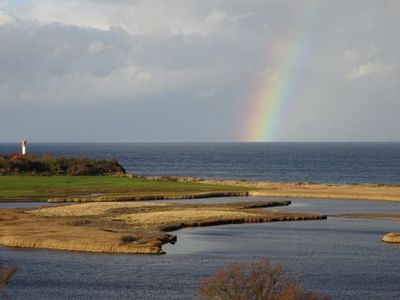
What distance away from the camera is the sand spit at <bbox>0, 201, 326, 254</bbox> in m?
61.9

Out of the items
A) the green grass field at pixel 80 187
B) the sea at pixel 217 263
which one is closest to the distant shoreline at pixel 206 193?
the green grass field at pixel 80 187

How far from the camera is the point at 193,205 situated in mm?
93938

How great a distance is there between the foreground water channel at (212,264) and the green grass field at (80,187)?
40.9 metres

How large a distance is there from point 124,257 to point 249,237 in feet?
47.8

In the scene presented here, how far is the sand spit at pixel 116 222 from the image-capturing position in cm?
6188

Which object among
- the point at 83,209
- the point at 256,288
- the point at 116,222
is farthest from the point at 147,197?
the point at 256,288

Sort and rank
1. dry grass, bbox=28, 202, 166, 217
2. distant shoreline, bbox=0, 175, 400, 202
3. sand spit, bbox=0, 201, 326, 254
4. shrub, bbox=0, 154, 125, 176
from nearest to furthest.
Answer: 1. sand spit, bbox=0, 201, 326, 254
2. dry grass, bbox=28, 202, 166, 217
3. distant shoreline, bbox=0, 175, 400, 202
4. shrub, bbox=0, 154, 125, 176

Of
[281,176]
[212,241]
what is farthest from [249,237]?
[281,176]

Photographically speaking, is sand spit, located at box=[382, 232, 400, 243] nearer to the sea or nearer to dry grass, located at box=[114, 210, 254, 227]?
the sea

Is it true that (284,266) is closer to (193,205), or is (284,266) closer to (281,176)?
(193,205)

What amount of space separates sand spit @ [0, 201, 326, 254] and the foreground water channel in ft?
6.42

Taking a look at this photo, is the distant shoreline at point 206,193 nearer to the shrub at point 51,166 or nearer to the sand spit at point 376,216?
the shrub at point 51,166

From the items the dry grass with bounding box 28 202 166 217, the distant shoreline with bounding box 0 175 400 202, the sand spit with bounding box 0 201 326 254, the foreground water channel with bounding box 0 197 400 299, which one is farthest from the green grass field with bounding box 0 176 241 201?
the foreground water channel with bounding box 0 197 400 299

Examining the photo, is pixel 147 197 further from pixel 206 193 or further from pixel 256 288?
pixel 256 288
